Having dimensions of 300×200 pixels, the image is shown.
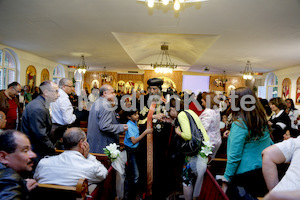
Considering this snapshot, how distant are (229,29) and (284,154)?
519 cm

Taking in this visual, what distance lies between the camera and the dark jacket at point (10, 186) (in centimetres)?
115

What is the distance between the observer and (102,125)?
284 centimetres

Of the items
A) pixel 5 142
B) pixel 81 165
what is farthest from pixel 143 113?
pixel 5 142

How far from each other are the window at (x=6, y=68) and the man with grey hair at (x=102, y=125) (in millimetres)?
8256

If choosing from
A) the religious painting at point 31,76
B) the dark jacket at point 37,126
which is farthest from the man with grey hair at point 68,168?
the religious painting at point 31,76

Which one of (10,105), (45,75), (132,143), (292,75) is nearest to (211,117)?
(132,143)

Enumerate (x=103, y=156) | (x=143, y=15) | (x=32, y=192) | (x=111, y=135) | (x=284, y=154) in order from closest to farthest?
(x=284, y=154)
(x=32, y=192)
(x=103, y=156)
(x=111, y=135)
(x=143, y=15)

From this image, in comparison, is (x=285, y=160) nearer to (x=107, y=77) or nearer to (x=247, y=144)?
(x=247, y=144)

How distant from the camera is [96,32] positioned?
21.5 ft

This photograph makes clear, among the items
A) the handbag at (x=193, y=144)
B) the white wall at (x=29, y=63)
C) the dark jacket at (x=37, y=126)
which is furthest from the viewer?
the white wall at (x=29, y=63)

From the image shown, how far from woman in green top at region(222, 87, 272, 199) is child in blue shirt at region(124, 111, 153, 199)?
1.27 metres

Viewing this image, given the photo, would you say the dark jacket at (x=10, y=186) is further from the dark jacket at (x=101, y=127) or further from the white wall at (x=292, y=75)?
the white wall at (x=292, y=75)

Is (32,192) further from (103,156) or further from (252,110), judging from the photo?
(252,110)

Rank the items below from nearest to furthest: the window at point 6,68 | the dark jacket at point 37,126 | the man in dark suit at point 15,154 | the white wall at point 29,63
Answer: the man in dark suit at point 15,154
the dark jacket at point 37,126
the window at point 6,68
the white wall at point 29,63
